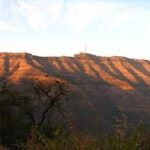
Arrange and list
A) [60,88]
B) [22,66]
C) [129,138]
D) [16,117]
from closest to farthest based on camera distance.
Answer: [129,138] → [16,117] → [60,88] → [22,66]

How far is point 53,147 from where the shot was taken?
29.9 ft

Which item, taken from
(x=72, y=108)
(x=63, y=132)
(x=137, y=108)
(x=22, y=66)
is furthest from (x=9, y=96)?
(x=22, y=66)

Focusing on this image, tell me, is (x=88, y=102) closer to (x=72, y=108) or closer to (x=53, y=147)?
(x=72, y=108)

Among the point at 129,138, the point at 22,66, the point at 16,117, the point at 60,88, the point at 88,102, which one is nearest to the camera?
the point at 129,138

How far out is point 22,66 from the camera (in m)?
193

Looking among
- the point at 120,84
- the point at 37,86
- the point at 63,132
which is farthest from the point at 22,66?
the point at 63,132

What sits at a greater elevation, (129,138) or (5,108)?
(129,138)

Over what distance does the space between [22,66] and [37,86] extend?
13965 centimetres

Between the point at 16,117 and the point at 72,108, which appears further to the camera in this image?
the point at 72,108

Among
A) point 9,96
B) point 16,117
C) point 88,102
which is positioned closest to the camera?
point 16,117

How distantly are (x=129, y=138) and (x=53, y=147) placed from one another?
1.72m

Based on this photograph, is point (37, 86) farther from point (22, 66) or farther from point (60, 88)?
point (22, 66)

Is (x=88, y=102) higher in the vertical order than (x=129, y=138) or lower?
lower

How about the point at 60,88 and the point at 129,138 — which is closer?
the point at 129,138
